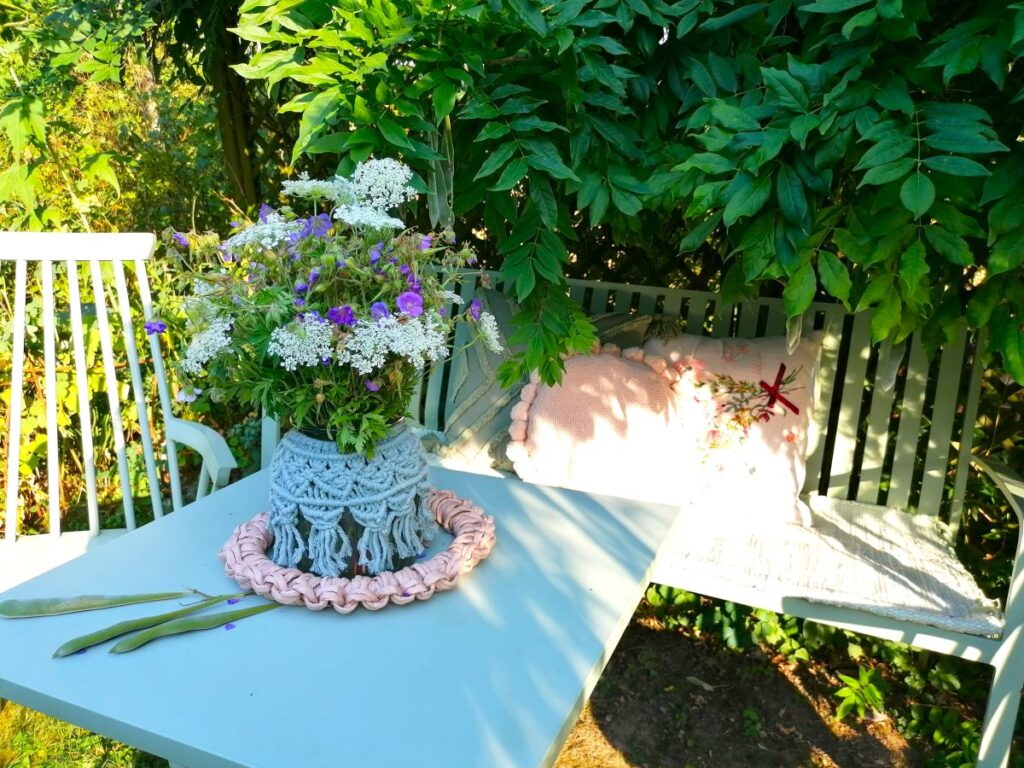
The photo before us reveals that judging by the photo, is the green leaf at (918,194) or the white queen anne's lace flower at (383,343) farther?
the green leaf at (918,194)

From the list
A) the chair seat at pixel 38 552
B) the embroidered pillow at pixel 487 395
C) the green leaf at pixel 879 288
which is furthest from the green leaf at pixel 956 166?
the chair seat at pixel 38 552

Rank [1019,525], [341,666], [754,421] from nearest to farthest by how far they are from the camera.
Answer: [341,666], [1019,525], [754,421]

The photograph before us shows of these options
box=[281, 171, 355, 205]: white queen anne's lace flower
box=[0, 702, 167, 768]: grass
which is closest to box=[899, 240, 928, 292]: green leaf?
box=[281, 171, 355, 205]: white queen anne's lace flower

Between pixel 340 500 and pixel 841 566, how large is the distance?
3.90 ft

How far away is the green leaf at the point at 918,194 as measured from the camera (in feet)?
3.82

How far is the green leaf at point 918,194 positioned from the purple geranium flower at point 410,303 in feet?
2.47

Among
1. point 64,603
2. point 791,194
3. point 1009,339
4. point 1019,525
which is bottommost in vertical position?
point 1019,525

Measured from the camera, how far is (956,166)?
3.85ft

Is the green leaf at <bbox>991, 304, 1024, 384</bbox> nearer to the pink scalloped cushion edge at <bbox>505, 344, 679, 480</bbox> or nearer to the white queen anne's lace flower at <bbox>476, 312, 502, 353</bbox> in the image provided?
the pink scalloped cushion edge at <bbox>505, 344, 679, 480</bbox>

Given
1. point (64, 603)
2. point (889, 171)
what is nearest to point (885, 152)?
point (889, 171)

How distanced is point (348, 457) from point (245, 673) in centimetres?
26

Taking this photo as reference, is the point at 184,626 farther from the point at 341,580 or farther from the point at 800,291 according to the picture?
the point at 800,291

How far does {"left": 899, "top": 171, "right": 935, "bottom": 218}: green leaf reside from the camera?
117cm

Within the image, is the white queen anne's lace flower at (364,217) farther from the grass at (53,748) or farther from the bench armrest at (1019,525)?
the grass at (53,748)
